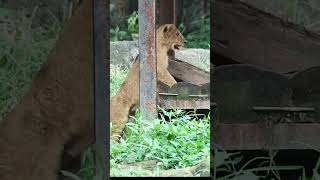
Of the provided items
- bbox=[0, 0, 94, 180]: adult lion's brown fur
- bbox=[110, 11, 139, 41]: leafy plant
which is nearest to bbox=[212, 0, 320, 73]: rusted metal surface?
bbox=[0, 0, 94, 180]: adult lion's brown fur

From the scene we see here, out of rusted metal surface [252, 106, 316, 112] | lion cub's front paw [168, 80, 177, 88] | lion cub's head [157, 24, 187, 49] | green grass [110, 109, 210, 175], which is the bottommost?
green grass [110, 109, 210, 175]

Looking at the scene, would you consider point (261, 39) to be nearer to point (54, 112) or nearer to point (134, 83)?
point (54, 112)

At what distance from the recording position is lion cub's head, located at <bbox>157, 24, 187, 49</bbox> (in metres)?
7.34

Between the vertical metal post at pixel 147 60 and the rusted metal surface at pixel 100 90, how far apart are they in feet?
10.4

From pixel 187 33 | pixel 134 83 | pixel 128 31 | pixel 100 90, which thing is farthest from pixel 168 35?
pixel 100 90

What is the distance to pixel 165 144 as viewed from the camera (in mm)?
6043

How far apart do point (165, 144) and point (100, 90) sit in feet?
9.17

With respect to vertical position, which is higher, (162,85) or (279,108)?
(162,85)

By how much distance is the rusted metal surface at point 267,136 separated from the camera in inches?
129

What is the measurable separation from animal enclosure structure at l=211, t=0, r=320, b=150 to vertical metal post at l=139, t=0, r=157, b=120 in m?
3.22

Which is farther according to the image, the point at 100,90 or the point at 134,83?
the point at 134,83

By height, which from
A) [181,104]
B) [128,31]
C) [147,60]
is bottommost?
[181,104]

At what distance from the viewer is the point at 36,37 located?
3332 mm

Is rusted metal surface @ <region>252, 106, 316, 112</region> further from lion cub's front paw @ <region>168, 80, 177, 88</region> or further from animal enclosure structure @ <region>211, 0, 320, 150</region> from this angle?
lion cub's front paw @ <region>168, 80, 177, 88</region>
